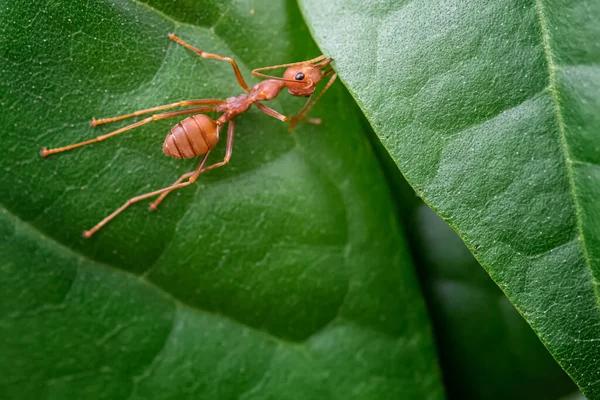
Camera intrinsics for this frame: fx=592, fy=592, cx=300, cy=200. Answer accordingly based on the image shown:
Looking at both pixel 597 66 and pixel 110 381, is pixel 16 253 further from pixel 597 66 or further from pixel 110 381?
pixel 597 66

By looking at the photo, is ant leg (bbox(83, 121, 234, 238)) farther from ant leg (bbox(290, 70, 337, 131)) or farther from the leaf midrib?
the leaf midrib

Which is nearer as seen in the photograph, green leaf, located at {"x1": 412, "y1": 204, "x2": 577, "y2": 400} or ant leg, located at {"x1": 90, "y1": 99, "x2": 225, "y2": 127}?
ant leg, located at {"x1": 90, "y1": 99, "x2": 225, "y2": 127}

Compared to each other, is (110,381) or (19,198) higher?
(19,198)

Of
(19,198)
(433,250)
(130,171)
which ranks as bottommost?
(433,250)

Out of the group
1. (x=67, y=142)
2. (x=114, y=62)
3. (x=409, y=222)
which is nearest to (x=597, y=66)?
(x=409, y=222)

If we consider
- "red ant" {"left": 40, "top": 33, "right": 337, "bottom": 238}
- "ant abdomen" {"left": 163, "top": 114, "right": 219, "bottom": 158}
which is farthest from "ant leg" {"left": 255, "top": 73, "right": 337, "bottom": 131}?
"ant abdomen" {"left": 163, "top": 114, "right": 219, "bottom": 158}

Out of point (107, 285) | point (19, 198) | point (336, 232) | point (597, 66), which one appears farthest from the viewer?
point (336, 232)

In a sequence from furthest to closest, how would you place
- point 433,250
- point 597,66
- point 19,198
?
point 433,250 < point 19,198 < point 597,66

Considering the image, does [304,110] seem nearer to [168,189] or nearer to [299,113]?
[299,113]
